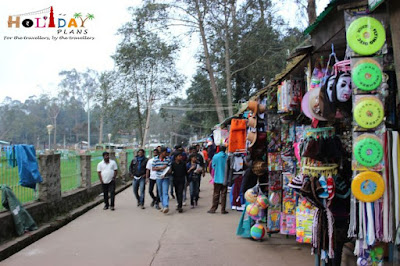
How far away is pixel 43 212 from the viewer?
7.97 m

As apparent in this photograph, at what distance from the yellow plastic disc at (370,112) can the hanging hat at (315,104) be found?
0.68 meters

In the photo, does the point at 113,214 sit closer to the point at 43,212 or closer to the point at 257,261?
the point at 43,212

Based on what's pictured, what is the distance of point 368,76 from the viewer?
3117 mm

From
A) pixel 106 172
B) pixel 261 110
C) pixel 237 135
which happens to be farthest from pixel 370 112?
pixel 106 172

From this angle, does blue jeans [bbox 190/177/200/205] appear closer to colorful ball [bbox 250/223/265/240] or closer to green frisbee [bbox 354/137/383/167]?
colorful ball [bbox 250/223/265/240]

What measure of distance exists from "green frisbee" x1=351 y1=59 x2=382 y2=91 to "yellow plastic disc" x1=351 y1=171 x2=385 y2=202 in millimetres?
769

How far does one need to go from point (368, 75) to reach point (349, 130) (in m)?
1.35

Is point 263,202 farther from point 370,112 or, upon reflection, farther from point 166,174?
point 166,174

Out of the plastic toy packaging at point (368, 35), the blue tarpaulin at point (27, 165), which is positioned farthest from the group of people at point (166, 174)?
the plastic toy packaging at point (368, 35)

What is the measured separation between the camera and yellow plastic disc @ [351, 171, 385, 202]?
3098 millimetres

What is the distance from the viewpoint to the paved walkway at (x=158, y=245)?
540 cm

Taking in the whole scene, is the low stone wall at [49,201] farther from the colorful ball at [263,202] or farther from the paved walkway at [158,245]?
the colorful ball at [263,202]

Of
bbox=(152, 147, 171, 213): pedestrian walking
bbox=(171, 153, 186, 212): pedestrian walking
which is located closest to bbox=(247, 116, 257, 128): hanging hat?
bbox=(152, 147, 171, 213): pedestrian walking

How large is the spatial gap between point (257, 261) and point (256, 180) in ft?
5.86
